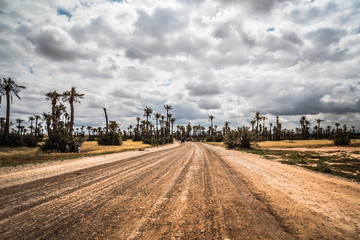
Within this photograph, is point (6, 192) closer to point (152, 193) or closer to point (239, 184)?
point (152, 193)

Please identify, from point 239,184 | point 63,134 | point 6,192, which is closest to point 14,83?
point 63,134

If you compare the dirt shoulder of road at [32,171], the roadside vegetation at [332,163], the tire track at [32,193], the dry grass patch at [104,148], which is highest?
the tire track at [32,193]

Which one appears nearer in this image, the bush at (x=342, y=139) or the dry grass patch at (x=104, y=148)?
the dry grass patch at (x=104, y=148)

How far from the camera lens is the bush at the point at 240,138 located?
955 inches

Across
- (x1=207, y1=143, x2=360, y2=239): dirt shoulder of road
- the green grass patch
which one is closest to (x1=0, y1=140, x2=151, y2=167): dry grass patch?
(x1=207, y1=143, x2=360, y2=239): dirt shoulder of road

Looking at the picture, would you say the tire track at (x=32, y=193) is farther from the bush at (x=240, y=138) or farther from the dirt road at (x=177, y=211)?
the bush at (x=240, y=138)

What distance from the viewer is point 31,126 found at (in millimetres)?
104750

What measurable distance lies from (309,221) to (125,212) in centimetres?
365

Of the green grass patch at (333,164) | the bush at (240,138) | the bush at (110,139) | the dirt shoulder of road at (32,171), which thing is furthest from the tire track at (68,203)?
the bush at (110,139)

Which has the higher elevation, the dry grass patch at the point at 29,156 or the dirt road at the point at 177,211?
the dirt road at the point at 177,211

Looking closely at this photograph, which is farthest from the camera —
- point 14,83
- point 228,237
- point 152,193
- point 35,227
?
point 14,83

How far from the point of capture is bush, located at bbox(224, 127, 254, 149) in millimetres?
24263

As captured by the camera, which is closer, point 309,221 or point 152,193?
point 309,221

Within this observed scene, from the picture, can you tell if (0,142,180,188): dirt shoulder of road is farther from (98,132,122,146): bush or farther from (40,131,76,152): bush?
(98,132,122,146): bush
